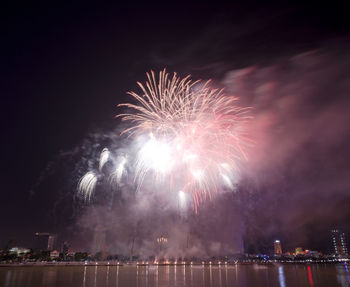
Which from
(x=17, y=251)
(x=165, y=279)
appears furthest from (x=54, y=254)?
(x=165, y=279)

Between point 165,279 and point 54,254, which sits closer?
point 165,279

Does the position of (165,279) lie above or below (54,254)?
above

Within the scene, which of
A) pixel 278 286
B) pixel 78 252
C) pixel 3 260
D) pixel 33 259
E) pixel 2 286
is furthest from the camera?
pixel 78 252

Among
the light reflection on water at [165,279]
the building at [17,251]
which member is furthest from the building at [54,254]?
the light reflection on water at [165,279]

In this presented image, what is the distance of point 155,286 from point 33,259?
115232 mm

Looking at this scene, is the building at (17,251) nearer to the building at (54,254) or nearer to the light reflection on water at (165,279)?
the building at (54,254)

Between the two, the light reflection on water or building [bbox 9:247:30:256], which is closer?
the light reflection on water

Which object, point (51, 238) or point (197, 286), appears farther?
point (51, 238)

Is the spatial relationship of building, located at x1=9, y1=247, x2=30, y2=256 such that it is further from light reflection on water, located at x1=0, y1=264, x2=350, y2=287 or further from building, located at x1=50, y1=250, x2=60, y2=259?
light reflection on water, located at x1=0, y1=264, x2=350, y2=287

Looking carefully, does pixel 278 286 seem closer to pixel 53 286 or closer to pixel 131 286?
pixel 131 286

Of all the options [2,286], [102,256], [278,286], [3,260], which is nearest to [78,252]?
[102,256]

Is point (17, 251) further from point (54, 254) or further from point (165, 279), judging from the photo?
point (165, 279)

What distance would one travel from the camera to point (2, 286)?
28.6 metres

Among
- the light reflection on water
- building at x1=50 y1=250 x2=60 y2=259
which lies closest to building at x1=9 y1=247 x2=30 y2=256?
building at x1=50 y1=250 x2=60 y2=259
